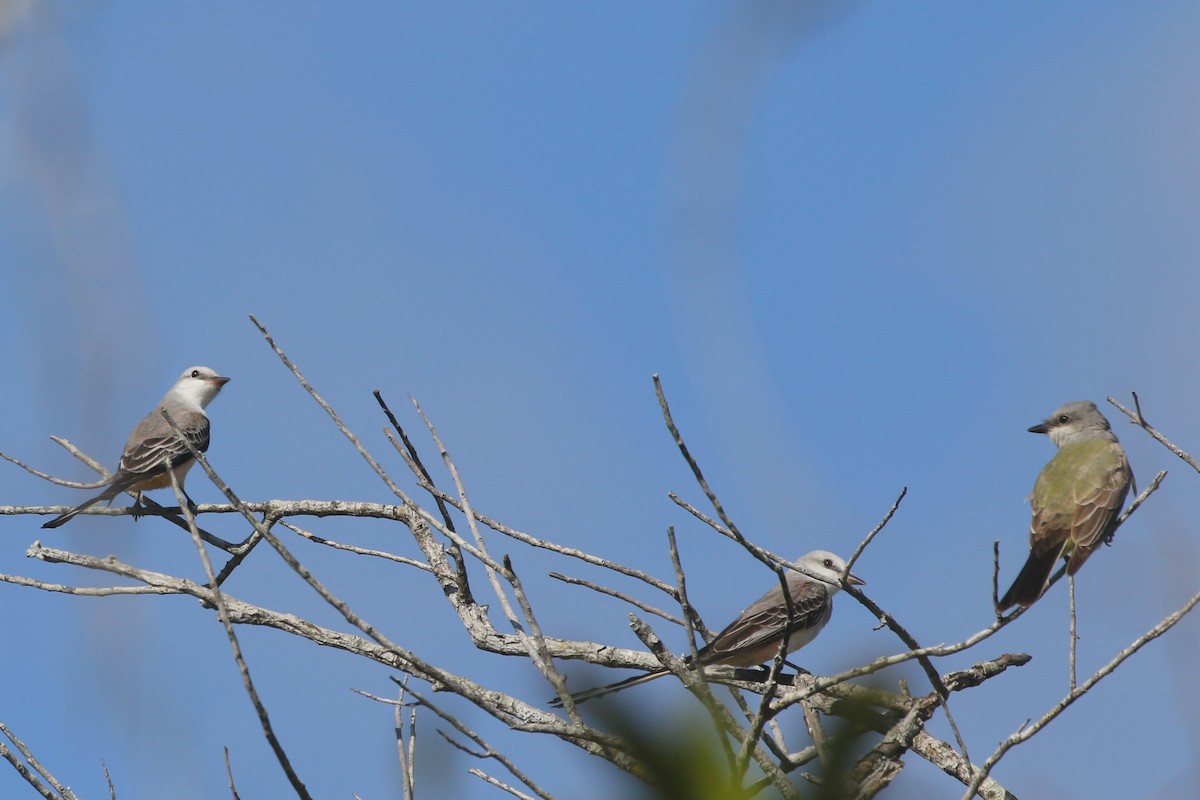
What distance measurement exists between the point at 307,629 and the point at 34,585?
1.15 m

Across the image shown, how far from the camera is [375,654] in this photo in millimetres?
5324

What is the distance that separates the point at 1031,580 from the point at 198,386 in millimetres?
7589

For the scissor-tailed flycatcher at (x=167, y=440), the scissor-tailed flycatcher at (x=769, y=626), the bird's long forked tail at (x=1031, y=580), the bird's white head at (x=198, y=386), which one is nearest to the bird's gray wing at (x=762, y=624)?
the scissor-tailed flycatcher at (x=769, y=626)

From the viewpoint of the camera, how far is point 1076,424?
29.5ft

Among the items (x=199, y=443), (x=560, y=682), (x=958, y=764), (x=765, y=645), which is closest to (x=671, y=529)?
(x=560, y=682)

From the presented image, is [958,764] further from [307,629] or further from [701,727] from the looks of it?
[701,727]

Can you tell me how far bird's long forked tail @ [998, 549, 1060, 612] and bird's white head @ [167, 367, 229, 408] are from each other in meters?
7.37

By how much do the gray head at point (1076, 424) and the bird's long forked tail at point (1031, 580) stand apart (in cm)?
203

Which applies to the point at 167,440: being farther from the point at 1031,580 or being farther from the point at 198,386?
the point at 1031,580

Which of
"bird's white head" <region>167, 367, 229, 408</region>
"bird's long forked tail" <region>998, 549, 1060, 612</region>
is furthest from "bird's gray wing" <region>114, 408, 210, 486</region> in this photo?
"bird's long forked tail" <region>998, 549, 1060, 612</region>

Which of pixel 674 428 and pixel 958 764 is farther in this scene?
pixel 958 764

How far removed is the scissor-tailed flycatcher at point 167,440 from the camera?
8.46 meters

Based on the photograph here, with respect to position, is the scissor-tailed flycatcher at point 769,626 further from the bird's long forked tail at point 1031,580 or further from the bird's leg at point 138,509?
the bird's leg at point 138,509

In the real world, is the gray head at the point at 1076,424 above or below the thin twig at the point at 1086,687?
above
